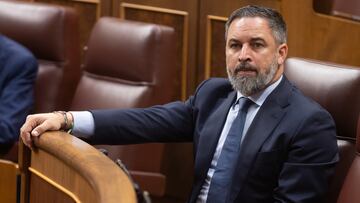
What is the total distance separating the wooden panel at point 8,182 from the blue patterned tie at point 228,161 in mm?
361

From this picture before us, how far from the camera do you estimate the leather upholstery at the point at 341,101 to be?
1515 millimetres

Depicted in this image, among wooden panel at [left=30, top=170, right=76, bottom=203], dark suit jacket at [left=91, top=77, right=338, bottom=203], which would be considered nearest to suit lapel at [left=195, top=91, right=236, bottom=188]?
dark suit jacket at [left=91, top=77, right=338, bottom=203]

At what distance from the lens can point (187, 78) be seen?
8.22 feet

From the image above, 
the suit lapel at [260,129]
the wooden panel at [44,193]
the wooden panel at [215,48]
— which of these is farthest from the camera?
the wooden panel at [215,48]

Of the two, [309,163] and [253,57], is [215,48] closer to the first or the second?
[253,57]

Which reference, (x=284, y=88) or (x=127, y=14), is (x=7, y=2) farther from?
(x=284, y=88)

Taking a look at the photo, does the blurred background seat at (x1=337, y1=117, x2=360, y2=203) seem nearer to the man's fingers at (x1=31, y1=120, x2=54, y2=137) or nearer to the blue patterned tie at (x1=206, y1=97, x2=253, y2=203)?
the blue patterned tie at (x1=206, y1=97, x2=253, y2=203)

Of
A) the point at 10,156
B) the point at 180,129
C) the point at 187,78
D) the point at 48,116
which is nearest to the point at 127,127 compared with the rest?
the point at 180,129

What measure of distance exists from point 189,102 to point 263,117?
0.22 meters

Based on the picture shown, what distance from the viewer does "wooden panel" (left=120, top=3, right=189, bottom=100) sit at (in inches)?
97.6

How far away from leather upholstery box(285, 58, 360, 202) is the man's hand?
0.50m

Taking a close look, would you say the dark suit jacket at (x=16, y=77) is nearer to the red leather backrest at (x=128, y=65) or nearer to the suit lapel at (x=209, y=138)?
the red leather backrest at (x=128, y=65)

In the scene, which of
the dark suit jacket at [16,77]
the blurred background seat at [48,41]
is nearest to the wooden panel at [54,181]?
the dark suit jacket at [16,77]

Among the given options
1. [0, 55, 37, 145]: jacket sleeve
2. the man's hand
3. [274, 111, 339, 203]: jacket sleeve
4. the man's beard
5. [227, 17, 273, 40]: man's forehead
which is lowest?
[0, 55, 37, 145]: jacket sleeve
